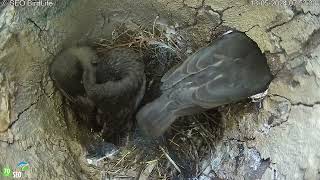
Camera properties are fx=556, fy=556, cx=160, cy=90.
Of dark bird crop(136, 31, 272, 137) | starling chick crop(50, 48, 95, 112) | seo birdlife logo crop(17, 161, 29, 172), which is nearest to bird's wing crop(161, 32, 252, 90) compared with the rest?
dark bird crop(136, 31, 272, 137)

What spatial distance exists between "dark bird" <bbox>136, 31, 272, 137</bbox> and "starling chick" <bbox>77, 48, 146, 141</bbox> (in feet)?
0.26

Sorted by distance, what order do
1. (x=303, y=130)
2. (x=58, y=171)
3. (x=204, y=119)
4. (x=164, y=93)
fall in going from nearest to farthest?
(x=303, y=130) → (x=58, y=171) → (x=164, y=93) → (x=204, y=119)

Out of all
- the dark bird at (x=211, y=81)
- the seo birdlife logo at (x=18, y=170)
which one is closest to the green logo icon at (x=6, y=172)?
the seo birdlife logo at (x=18, y=170)

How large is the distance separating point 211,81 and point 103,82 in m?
0.45

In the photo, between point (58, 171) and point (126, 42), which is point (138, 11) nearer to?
point (126, 42)

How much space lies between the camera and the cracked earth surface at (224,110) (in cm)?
199

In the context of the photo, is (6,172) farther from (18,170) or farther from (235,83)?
(235,83)

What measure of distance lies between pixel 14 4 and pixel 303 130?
115 centimetres

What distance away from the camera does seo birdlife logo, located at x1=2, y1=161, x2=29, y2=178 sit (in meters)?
1.99

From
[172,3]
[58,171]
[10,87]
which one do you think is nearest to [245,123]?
[172,3]

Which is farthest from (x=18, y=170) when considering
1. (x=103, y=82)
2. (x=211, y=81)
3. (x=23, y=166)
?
(x=211, y=81)

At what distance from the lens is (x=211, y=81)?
2.19 meters

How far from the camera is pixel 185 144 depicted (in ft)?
8.11

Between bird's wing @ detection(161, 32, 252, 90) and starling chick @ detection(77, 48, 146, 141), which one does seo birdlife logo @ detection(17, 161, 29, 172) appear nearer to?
starling chick @ detection(77, 48, 146, 141)
